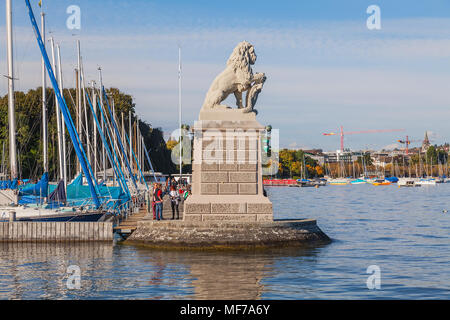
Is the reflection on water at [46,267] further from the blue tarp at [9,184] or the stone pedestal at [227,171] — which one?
the blue tarp at [9,184]

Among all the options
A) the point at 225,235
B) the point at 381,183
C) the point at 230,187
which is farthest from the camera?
the point at 381,183

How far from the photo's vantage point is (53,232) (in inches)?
1078

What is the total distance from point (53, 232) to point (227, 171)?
709cm

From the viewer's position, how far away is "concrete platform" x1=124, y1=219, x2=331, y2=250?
24.9m

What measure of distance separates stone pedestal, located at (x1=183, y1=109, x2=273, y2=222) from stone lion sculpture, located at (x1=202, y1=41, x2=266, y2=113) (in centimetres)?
53

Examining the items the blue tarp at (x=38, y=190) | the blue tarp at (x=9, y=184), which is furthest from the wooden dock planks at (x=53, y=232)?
the blue tarp at (x=38, y=190)

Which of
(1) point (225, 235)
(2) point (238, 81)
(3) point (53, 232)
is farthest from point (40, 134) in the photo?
(1) point (225, 235)

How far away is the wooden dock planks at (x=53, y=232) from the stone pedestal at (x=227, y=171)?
3.88 metres

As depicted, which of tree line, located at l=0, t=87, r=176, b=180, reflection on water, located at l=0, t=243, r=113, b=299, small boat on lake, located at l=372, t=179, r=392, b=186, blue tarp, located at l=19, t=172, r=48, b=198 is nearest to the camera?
reflection on water, located at l=0, t=243, r=113, b=299

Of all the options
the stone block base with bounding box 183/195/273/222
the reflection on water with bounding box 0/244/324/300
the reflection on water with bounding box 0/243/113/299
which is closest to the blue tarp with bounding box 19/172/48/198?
the reflection on water with bounding box 0/243/113/299

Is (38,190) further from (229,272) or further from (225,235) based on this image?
(229,272)

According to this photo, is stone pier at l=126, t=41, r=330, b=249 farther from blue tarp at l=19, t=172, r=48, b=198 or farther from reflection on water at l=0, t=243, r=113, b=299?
blue tarp at l=19, t=172, r=48, b=198

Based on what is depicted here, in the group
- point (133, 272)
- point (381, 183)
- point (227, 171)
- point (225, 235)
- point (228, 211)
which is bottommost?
point (133, 272)
